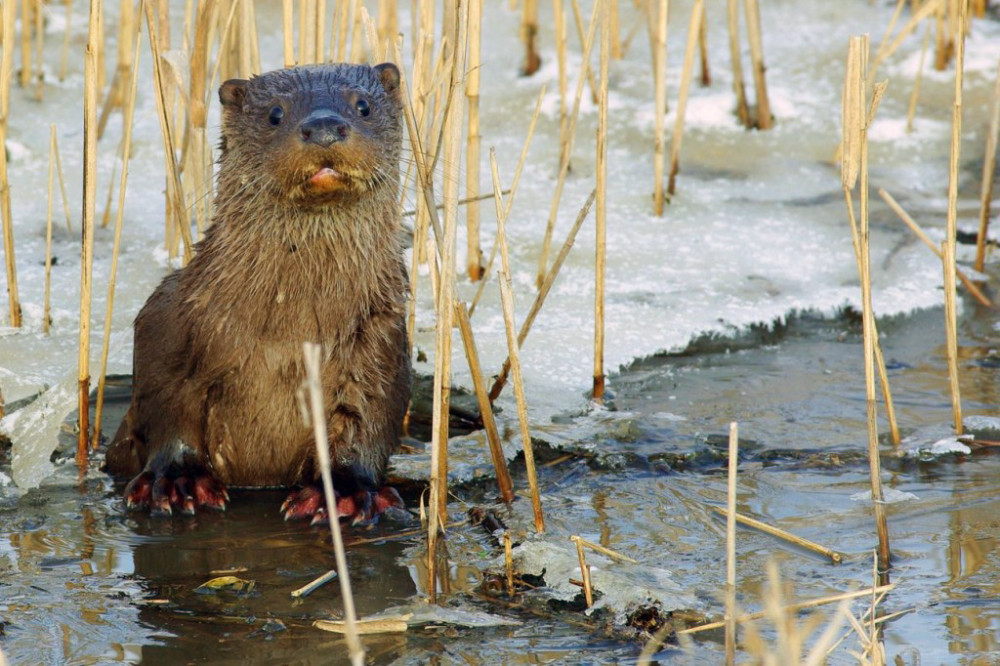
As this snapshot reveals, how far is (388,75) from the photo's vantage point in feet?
11.1

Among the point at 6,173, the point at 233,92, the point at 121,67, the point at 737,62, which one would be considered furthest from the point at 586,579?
the point at 737,62

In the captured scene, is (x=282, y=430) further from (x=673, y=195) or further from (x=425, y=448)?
(x=673, y=195)

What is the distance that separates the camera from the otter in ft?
10.6

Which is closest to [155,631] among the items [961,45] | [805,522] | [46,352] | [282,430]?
[282,430]

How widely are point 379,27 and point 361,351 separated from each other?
6.85 ft

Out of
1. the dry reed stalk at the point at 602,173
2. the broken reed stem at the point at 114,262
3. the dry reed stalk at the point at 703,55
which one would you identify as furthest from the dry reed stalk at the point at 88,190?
the dry reed stalk at the point at 703,55

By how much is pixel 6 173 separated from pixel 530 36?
2993 mm

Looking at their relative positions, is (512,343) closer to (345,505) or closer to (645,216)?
(345,505)

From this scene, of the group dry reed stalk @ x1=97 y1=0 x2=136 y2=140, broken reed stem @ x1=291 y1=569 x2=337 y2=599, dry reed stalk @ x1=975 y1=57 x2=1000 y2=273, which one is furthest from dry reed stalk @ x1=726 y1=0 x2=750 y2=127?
broken reed stem @ x1=291 y1=569 x2=337 y2=599

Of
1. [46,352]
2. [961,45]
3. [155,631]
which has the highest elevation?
[961,45]

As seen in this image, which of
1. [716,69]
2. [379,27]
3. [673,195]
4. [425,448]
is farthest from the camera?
[716,69]

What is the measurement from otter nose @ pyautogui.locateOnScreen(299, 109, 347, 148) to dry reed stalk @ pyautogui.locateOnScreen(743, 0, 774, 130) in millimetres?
3119

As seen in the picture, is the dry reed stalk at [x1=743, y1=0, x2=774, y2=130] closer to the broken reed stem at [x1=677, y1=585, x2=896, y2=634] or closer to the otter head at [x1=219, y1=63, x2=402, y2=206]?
the otter head at [x1=219, y1=63, x2=402, y2=206]

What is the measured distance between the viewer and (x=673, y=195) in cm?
538
